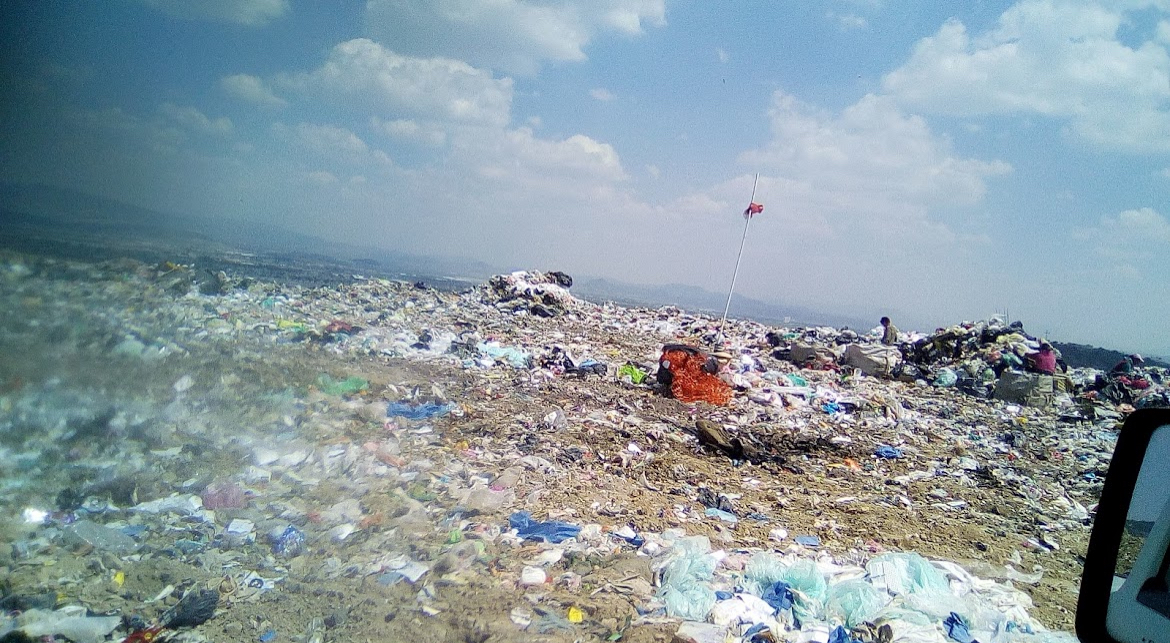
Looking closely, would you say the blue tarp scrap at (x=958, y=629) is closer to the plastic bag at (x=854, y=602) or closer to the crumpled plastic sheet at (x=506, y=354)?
the plastic bag at (x=854, y=602)

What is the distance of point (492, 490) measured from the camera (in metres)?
3.62

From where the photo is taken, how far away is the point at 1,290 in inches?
242

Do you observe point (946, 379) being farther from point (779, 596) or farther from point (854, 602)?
point (779, 596)

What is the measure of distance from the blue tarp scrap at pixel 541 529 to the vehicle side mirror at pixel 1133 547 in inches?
95.8

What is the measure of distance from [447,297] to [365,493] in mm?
10661

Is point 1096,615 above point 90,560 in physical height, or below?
above

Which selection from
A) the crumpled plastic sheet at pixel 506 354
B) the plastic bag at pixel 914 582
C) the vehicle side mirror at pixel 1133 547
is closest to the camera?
the vehicle side mirror at pixel 1133 547

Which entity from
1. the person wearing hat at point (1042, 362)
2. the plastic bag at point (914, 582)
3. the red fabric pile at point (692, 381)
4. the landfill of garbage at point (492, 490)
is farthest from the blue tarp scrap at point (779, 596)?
the person wearing hat at point (1042, 362)

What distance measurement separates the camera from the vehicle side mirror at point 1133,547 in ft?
3.04

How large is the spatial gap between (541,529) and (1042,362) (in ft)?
32.1

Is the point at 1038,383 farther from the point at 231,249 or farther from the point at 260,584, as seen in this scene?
the point at 231,249

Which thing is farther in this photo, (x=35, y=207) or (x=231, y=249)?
(x=231, y=249)

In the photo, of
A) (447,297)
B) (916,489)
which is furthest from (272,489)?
(447,297)

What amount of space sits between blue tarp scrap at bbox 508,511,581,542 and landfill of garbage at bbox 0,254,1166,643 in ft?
0.07
